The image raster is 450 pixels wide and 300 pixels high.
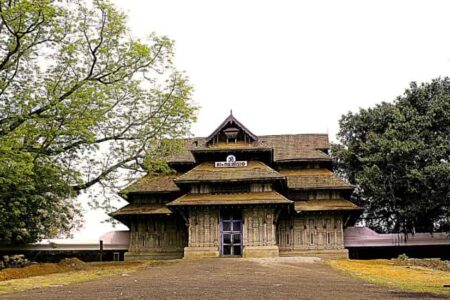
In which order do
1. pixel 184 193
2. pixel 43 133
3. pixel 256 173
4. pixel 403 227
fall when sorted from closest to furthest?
pixel 43 133 → pixel 256 173 → pixel 184 193 → pixel 403 227

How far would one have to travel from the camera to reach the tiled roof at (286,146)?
1349 inches

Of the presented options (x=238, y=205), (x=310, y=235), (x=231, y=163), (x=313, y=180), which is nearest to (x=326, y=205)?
(x=310, y=235)

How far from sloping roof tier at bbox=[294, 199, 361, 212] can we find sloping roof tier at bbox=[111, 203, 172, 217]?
7723 millimetres

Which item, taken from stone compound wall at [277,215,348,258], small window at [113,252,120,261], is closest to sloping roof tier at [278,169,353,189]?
stone compound wall at [277,215,348,258]

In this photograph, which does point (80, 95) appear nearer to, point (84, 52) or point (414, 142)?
point (84, 52)

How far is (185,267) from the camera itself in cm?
2278

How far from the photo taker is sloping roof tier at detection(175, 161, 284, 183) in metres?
31.0

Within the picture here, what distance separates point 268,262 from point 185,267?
13.2 feet

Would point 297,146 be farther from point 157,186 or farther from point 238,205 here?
point 157,186

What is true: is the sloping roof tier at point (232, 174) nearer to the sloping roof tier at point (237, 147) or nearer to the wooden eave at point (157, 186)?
the sloping roof tier at point (237, 147)

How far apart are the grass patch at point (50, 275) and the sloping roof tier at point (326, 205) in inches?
482

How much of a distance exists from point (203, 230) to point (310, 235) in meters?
6.62

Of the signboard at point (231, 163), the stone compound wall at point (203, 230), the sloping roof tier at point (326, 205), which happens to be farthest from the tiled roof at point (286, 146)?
the stone compound wall at point (203, 230)

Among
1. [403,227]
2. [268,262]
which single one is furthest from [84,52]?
[403,227]
